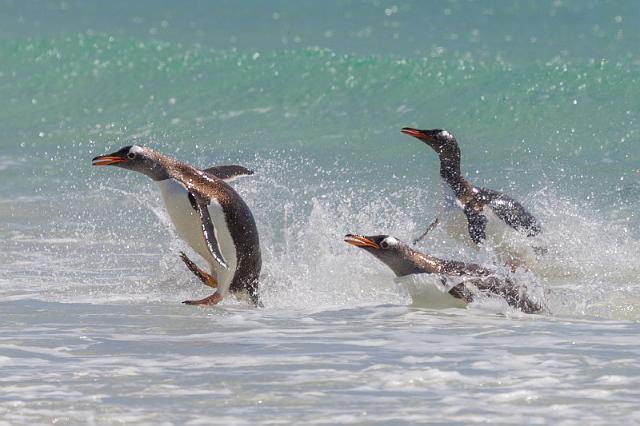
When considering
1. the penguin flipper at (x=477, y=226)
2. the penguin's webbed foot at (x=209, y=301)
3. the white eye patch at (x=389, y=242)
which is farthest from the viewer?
the penguin flipper at (x=477, y=226)

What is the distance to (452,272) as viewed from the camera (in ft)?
25.8

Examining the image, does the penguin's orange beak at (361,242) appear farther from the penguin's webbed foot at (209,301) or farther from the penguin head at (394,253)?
the penguin's webbed foot at (209,301)

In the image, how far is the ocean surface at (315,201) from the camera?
5.62 meters

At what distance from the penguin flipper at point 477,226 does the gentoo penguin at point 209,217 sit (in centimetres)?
200

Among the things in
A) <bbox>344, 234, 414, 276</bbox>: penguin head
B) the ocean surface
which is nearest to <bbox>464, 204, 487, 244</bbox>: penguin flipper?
the ocean surface

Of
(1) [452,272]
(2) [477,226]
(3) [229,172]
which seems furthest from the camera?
(2) [477,226]

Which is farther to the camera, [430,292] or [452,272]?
[452,272]

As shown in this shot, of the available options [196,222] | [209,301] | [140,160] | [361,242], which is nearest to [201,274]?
[196,222]

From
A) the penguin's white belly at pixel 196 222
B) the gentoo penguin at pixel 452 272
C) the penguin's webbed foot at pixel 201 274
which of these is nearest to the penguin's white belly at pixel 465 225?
the gentoo penguin at pixel 452 272

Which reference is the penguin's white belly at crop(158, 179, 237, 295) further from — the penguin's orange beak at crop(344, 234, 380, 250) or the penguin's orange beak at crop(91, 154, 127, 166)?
the penguin's orange beak at crop(344, 234, 380, 250)

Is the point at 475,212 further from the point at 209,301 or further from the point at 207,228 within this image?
the point at 209,301

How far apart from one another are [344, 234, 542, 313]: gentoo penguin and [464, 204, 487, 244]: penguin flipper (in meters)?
1.63

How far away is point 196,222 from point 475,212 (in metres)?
2.46

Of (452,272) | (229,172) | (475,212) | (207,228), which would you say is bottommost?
(452,272)
